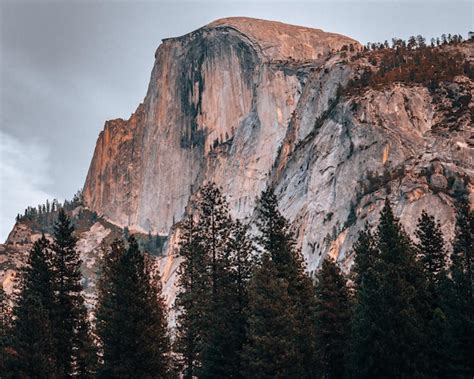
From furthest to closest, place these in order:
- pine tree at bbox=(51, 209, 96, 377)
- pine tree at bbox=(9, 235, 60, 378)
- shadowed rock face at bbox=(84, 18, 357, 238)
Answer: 1. shadowed rock face at bbox=(84, 18, 357, 238)
2. pine tree at bbox=(51, 209, 96, 377)
3. pine tree at bbox=(9, 235, 60, 378)

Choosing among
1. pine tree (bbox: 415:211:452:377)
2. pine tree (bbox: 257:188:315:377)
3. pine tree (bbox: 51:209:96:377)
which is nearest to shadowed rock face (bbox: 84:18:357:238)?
pine tree (bbox: 257:188:315:377)

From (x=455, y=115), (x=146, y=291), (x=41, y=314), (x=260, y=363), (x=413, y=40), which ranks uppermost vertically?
(x=413, y=40)

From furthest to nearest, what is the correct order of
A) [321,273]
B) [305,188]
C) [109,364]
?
[305,188] < [321,273] < [109,364]

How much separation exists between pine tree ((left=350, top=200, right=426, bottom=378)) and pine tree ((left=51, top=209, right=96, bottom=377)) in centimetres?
1786

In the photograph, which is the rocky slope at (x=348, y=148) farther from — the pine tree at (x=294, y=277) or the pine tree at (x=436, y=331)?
the pine tree at (x=294, y=277)

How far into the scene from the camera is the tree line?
138 feet

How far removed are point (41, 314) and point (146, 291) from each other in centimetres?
844

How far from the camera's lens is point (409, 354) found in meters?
43.2

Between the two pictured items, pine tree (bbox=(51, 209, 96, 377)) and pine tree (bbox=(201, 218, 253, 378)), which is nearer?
pine tree (bbox=(51, 209, 96, 377))

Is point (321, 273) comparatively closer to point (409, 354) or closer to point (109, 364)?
point (409, 354)

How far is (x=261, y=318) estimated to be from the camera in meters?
42.7

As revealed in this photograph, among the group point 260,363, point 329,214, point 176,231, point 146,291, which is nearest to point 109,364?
point 146,291

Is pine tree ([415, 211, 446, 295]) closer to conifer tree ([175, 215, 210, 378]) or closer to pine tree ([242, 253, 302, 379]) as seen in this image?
pine tree ([242, 253, 302, 379])

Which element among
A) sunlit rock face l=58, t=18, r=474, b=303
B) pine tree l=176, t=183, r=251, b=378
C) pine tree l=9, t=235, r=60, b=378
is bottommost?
pine tree l=9, t=235, r=60, b=378
